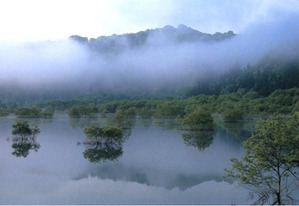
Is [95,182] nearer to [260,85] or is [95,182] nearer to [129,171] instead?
[129,171]

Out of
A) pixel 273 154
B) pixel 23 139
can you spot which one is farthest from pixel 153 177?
pixel 23 139

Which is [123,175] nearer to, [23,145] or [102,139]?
[102,139]

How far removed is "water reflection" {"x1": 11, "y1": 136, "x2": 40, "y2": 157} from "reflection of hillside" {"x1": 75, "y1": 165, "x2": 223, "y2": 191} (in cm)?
1048

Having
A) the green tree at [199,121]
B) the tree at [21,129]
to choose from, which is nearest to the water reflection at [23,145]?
the tree at [21,129]

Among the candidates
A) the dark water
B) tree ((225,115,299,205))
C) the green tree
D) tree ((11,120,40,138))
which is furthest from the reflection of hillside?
the green tree

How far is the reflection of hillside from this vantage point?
1789 cm

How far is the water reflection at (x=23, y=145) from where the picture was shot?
28391 millimetres

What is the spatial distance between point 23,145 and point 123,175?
1761 centimetres

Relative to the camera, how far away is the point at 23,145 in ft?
108

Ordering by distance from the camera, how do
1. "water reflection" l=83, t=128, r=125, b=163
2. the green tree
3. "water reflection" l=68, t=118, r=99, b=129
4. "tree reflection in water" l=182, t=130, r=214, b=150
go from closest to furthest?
"water reflection" l=83, t=128, r=125, b=163
"tree reflection in water" l=182, t=130, r=214, b=150
the green tree
"water reflection" l=68, t=118, r=99, b=129

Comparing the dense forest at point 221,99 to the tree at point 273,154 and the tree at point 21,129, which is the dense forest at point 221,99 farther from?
the tree at point 273,154

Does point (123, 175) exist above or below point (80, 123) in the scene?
below

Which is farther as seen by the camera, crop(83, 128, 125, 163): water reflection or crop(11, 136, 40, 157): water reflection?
crop(11, 136, 40, 157): water reflection

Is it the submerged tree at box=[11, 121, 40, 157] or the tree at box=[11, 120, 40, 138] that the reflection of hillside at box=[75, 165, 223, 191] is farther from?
the tree at box=[11, 120, 40, 138]
